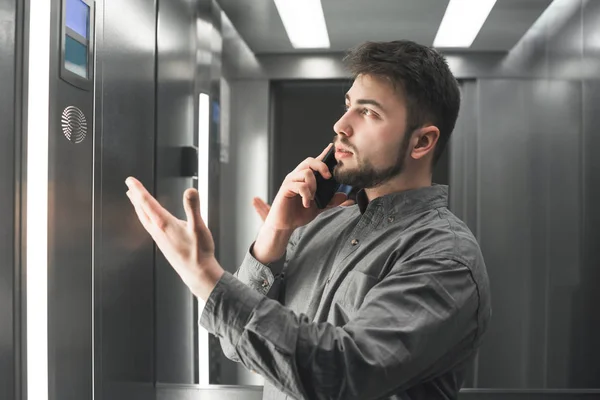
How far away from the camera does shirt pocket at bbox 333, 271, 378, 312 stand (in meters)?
1.47

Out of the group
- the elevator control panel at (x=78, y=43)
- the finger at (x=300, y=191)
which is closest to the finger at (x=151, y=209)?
the finger at (x=300, y=191)

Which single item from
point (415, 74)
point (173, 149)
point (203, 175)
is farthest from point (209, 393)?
point (415, 74)

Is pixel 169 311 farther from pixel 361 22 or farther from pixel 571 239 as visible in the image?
pixel 571 239

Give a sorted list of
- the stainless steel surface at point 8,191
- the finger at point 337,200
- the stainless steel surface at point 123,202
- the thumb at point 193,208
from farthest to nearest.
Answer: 1. the stainless steel surface at point 123,202
2. the finger at point 337,200
3. the stainless steel surface at point 8,191
4. the thumb at point 193,208

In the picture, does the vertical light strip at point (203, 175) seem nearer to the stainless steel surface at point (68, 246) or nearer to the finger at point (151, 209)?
the stainless steel surface at point (68, 246)

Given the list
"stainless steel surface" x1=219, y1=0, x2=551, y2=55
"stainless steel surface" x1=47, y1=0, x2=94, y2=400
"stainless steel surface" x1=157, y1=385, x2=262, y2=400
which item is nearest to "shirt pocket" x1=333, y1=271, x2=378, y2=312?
"stainless steel surface" x1=47, y1=0, x2=94, y2=400

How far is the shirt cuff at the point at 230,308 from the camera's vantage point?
122 cm

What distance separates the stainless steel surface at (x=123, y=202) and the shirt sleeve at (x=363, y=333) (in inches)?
36.0

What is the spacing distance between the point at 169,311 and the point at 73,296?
0.74 meters

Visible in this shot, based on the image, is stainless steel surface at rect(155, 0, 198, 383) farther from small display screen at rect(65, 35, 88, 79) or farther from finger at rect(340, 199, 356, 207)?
finger at rect(340, 199, 356, 207)

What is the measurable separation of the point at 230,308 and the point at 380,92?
0.67 metres

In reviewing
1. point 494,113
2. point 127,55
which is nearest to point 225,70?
point 127,55

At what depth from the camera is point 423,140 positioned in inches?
64.4

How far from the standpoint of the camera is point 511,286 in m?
2.50
